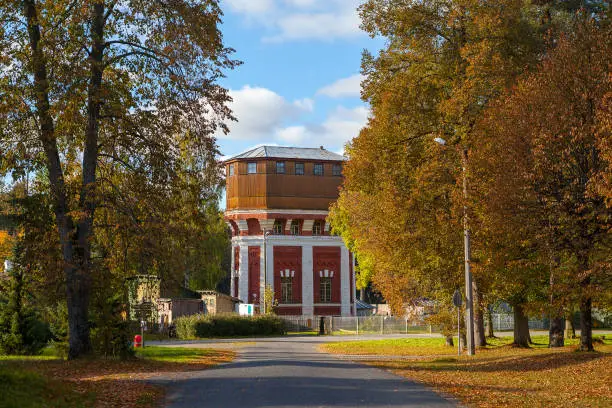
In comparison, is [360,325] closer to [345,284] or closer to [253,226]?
[345,284]

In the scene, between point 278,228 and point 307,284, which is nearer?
point 278,228

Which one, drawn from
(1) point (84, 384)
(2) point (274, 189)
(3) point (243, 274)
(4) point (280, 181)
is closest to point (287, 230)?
(2) point (274, 189)

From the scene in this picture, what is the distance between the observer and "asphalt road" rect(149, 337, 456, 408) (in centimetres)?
1329

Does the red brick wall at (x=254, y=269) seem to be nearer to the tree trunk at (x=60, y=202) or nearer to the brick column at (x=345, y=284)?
the brick column at (x=345, y=284)

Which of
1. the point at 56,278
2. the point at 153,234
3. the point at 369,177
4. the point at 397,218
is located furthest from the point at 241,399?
the point at 369,177

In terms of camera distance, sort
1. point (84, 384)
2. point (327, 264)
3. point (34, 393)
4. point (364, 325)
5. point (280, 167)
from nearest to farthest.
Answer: point (34, 393) < point (84, 384) < point (364, 325) < point (280, 167) < point (327, 264)

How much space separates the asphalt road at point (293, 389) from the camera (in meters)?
13.3

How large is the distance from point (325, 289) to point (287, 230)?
681cm

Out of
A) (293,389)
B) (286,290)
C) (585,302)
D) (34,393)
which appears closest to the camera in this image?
(34,393)

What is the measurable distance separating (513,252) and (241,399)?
13764mm

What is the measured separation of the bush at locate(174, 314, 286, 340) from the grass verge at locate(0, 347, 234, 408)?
3041cm

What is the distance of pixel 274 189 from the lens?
6906cm

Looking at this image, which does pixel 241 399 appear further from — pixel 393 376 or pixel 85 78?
pixel 85 78

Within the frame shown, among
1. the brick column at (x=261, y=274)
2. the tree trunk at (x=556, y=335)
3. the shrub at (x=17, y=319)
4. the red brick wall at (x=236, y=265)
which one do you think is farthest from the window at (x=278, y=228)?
the shrub at (x=17, y=319)
